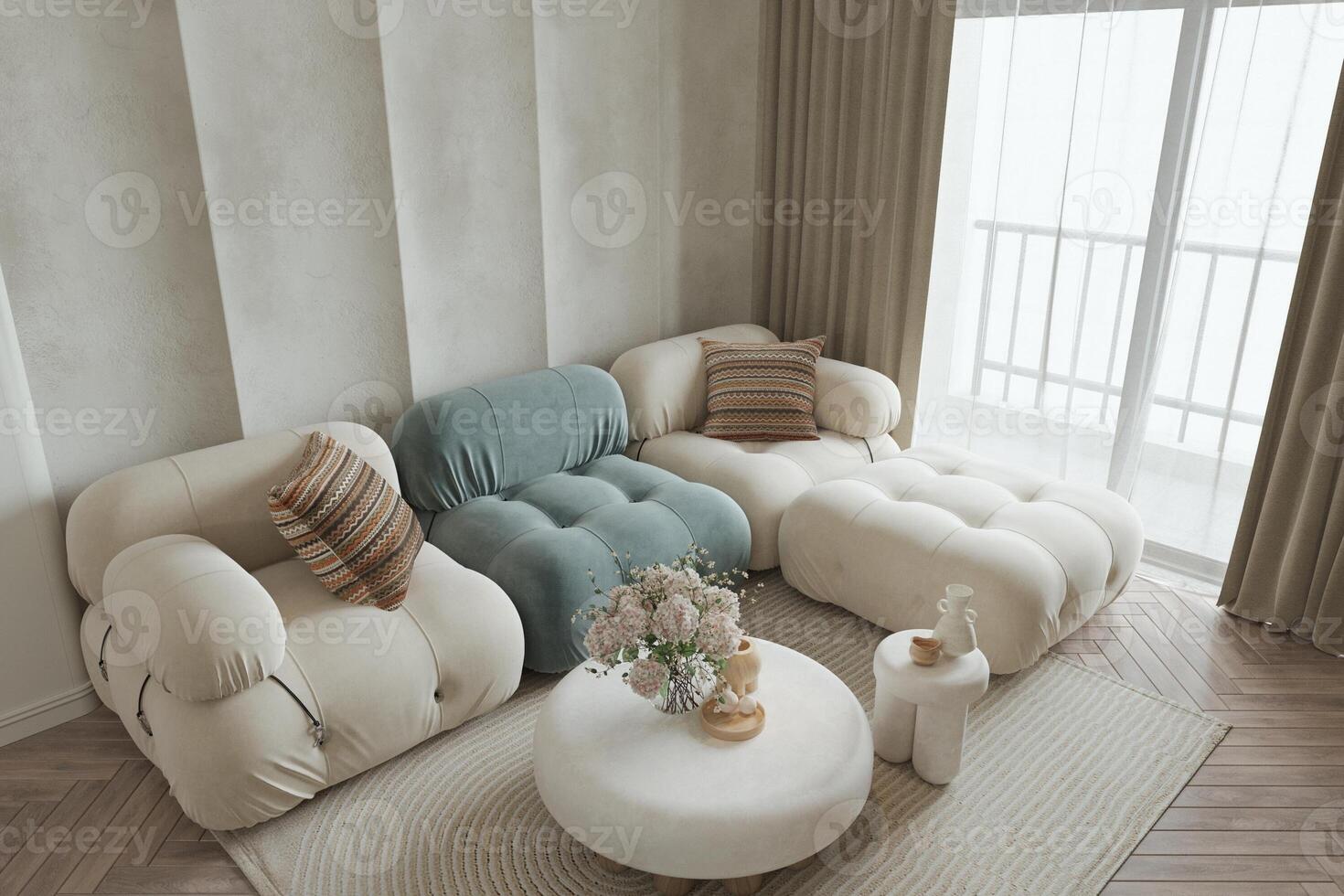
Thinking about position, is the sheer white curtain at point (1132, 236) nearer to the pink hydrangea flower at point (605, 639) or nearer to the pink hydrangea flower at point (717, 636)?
the pink hydrangea flower at point (717, 636)

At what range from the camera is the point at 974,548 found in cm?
296

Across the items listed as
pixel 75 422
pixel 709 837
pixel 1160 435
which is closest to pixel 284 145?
pixel 75 422

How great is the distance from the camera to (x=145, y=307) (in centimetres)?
287

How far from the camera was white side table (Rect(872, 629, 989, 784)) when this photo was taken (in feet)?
7.95

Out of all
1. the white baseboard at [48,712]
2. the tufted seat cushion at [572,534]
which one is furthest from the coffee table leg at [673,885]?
the white baseboard at [48,712]

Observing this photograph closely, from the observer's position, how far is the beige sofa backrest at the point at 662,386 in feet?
12.8

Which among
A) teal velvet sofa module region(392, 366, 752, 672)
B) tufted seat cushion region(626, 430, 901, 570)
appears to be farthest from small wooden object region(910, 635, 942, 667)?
tufted seat cushion region(626, 430, 901, 570)

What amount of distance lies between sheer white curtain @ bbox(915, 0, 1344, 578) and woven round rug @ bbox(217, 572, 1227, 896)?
1150 mm

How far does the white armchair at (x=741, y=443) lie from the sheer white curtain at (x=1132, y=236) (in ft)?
1.58

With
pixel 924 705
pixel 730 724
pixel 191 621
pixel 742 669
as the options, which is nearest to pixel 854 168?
pixel 924 705

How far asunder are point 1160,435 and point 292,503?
3.07 m

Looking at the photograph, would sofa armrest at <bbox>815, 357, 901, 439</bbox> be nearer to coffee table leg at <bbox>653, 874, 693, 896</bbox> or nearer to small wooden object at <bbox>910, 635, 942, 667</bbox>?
small wooden object at <bbox>910, 635, 942, 667</bbox>

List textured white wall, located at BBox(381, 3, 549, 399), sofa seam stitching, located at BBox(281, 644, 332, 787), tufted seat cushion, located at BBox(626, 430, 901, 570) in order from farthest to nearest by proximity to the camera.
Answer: tufted seat cushion, located at BBox(626, 430, 901, 570)
textured white wall, located at BBox(381, 3, 549, 399)
sofa seam stitching, located at BBox(281, 644, 332, 787)

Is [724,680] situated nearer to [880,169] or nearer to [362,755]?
[362,755]
